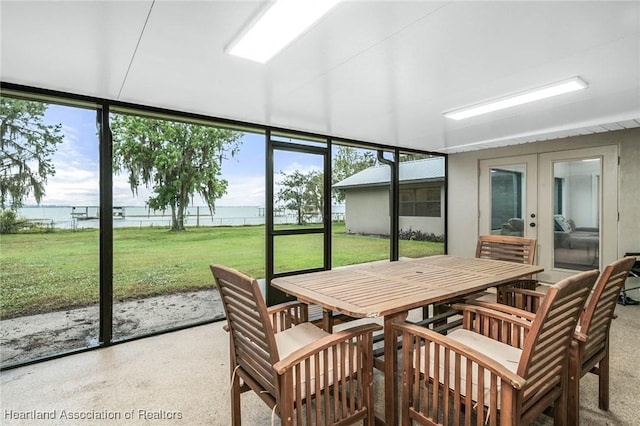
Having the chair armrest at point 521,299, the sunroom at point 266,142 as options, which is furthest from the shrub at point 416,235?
the chair armrest at point 521,299

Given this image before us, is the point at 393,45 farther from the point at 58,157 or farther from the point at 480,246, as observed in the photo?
the point at 58,157

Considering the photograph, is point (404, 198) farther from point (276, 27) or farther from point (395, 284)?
point (276, 27)

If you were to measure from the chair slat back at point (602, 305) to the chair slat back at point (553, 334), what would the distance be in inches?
11.0

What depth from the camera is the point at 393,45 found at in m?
2.00

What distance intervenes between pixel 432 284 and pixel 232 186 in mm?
5233

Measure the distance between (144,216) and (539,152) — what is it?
6812mm

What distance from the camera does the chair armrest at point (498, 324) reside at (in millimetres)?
1815

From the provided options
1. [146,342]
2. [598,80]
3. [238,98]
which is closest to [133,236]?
[146,342]

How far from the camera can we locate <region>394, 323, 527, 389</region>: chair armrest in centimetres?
117

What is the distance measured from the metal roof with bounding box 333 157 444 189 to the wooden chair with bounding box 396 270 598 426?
5064 mm

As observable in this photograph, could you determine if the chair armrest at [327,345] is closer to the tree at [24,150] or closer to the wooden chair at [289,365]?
the wooden chair at [289,365]

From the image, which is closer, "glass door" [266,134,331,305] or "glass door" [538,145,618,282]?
Result: "glass door" [266,134,331,305]

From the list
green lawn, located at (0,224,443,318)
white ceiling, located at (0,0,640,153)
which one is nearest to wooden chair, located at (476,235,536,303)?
white ceiling, located at (0,0,640,153)

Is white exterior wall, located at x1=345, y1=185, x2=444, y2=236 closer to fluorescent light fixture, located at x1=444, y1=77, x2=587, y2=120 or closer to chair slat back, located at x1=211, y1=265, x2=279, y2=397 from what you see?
fluorescent light fixture, located at x1=444, y1=77, x2=587, y2=120
